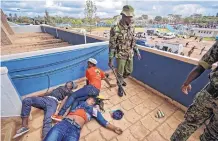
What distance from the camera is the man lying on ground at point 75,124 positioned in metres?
1.74

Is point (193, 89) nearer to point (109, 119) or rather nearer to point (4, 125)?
point (109, 119)

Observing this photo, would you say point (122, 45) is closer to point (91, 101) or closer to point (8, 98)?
point (91, 101)

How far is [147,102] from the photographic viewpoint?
295 centimetres

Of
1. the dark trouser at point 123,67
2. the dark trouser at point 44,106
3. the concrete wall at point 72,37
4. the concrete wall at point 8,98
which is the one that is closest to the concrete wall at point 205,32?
the concrete wall at point 72,37

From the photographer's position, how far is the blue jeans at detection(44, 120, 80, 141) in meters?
1.69

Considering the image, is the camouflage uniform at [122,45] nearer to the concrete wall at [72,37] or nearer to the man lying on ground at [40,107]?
the man lying on ground at [40,107]

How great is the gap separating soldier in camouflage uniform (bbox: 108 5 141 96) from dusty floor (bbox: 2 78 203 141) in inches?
14.4

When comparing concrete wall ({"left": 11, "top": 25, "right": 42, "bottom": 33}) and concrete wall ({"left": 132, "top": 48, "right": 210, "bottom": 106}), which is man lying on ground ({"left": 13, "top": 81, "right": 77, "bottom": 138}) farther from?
concrete wall ({"left": 11, "top": 25, "right": 42, "bottom": 33})

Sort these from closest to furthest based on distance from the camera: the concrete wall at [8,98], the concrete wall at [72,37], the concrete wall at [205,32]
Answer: the concrete wall at [8,98] → the concrete wall at [72,37] → the concrete wall at [205,32]

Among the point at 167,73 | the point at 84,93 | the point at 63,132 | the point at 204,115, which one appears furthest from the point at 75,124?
the point at 167,73

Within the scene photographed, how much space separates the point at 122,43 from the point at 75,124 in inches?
68.6

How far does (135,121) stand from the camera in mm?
2412

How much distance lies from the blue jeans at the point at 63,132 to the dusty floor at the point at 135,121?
0.27 metres

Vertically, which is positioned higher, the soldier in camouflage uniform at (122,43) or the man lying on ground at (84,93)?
the soldier in camouflage uniform at (122,43)
